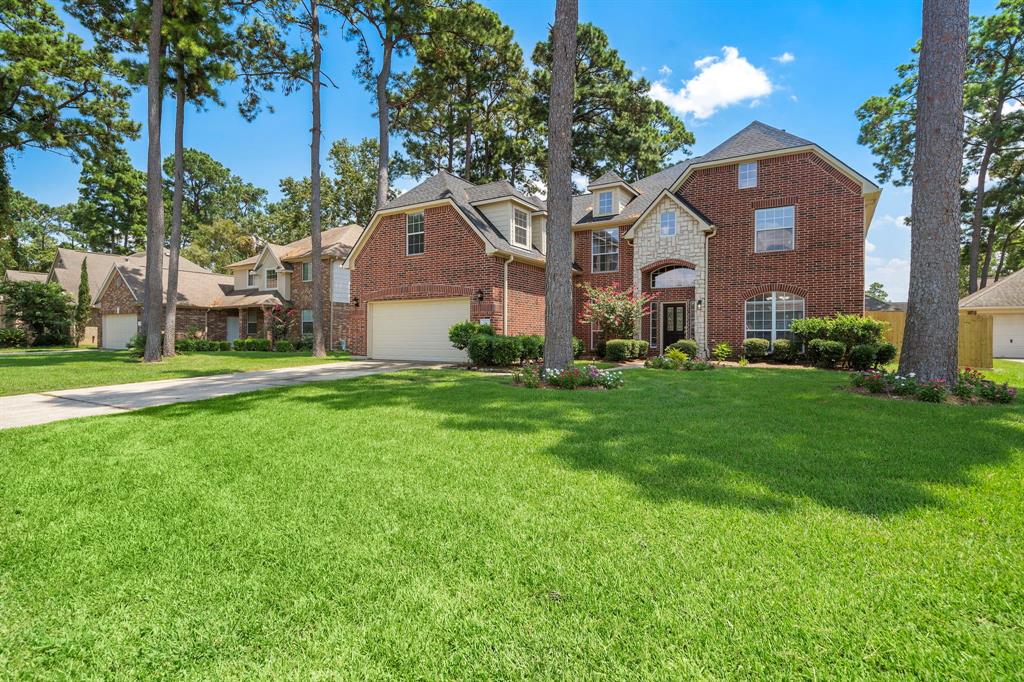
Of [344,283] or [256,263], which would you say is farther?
[256,263]

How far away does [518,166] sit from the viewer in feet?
95.4

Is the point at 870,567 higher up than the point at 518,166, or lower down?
lower down

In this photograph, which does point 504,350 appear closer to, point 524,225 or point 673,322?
point 524,225

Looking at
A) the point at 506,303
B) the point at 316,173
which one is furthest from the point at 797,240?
the point at 316,173

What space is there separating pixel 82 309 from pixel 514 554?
37.5 meters

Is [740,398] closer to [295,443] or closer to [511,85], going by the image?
[295,443]

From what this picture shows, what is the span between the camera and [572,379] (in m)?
8.48

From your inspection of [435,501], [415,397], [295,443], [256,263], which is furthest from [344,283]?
[435,501]

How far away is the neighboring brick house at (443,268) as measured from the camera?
15266 millimetres

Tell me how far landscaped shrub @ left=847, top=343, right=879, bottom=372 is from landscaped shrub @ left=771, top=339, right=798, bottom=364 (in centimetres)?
173

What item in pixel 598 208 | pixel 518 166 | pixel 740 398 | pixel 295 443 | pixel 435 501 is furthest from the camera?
pixel 518 166

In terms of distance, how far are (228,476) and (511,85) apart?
2643 cm

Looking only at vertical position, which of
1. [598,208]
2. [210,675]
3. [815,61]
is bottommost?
[210,675]

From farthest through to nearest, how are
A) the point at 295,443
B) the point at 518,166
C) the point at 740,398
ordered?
the point at 518,166 < the point at 740,398 < the point at 295,443
